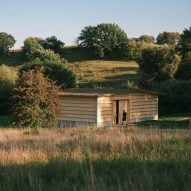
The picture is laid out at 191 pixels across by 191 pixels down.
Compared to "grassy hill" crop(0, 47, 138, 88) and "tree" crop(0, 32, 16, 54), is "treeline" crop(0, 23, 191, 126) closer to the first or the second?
"grassy hill" crop(0, 47, 138, 88)

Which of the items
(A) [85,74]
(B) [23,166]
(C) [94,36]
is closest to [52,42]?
(C) [94,36]

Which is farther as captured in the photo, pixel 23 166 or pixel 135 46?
pixel 135 46

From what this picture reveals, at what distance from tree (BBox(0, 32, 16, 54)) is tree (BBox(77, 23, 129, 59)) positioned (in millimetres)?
14577

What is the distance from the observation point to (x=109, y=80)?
2790 inches

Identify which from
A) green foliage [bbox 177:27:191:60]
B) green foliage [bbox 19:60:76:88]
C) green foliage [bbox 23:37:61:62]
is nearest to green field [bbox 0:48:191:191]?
green foliage [bbox 19:60:76:88]

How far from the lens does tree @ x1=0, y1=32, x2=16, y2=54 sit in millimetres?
100375

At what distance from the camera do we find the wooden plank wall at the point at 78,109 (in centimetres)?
3422

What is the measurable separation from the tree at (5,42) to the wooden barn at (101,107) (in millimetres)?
65850

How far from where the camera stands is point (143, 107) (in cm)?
3866

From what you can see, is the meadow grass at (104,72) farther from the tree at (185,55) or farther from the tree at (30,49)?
the tree at (185,55)

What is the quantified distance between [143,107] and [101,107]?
5218 millimetres

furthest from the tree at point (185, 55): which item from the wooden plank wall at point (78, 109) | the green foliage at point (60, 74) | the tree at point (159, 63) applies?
the wooden plank wall at point (78, 109)

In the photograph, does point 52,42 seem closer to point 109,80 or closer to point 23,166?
point 109,80

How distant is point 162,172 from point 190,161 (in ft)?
1.94
